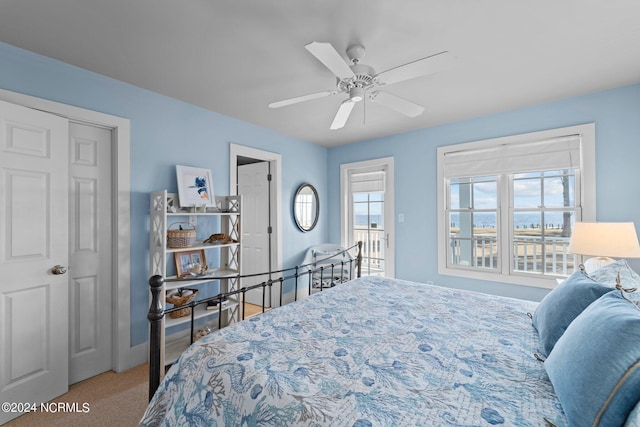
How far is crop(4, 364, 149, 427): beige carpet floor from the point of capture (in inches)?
72.2

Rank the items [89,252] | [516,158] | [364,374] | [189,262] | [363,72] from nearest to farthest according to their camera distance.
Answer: [364,374], [363,72], [89,252], [189,262], [516,158]

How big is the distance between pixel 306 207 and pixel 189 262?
202 cm

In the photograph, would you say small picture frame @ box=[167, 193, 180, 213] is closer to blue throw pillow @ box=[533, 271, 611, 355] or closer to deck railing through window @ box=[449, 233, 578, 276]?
blue throw pillow @ box=[533, 271, 611, 355]

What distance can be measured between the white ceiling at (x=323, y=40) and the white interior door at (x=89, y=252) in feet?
2.16

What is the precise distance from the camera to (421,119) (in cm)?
343

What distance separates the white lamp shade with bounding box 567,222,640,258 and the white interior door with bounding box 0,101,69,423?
4006mm

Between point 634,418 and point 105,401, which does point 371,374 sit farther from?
point 105,401

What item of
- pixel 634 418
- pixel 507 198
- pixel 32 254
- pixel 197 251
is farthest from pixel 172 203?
→ pixel 507 198

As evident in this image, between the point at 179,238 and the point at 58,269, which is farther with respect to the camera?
the point at 179,238

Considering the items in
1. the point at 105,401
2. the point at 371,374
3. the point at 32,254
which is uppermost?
the point at 32,254

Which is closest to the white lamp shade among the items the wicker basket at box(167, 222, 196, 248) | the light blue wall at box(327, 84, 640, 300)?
the light blue wall at box(327, 84, 640, 300)

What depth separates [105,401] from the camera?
6.68 ft

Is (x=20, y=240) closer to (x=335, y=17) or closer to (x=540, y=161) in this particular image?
(x=335, y=17)

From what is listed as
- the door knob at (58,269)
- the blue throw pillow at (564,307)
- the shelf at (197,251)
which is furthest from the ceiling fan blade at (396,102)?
the door knob at (58,269)
